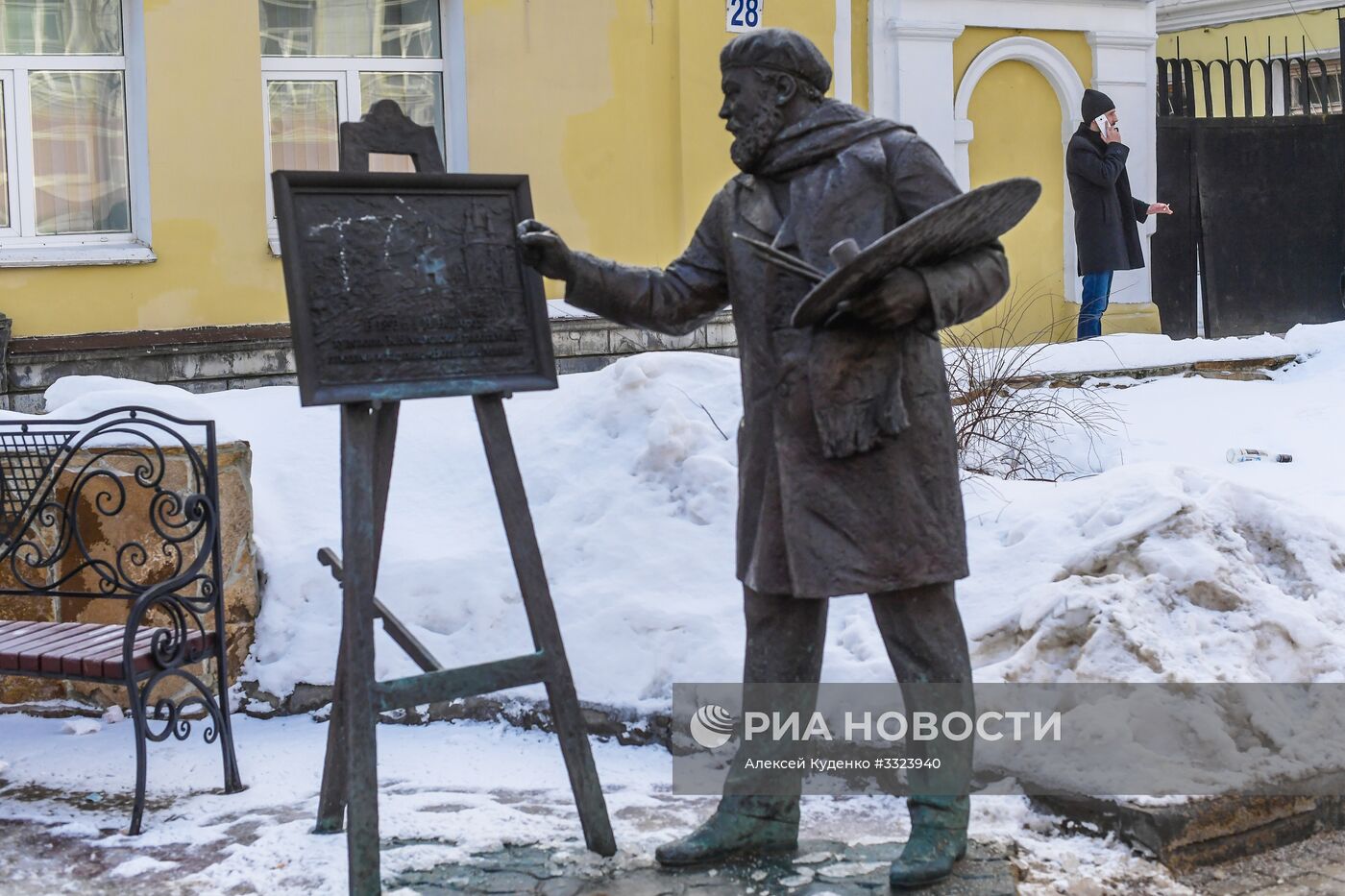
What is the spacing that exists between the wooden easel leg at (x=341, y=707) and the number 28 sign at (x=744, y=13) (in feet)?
22.1

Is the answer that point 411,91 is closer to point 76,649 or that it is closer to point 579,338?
point 579,338

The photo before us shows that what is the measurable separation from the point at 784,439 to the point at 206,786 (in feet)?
6.89

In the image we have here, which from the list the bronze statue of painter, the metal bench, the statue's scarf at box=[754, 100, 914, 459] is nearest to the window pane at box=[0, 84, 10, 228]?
the metal bench

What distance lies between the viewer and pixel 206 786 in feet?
14.7

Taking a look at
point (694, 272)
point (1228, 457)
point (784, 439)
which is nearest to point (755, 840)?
point (784, 439)

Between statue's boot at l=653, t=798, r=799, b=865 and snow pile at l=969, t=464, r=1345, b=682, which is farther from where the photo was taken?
snow pile at l=969, t=464, r=1345, b=682

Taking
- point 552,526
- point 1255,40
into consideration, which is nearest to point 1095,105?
point 552,526

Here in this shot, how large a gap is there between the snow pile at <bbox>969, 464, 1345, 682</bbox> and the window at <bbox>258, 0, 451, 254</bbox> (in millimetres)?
5496

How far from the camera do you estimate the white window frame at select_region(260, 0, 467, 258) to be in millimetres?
9391

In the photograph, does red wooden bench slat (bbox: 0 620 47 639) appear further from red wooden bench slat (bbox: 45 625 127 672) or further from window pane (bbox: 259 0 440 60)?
window pane (bbox: 259 0 440 60)

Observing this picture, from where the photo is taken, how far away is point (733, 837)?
3.65 meters

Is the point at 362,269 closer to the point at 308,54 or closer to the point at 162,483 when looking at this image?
the point at 162,483

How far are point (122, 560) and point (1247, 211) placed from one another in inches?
386

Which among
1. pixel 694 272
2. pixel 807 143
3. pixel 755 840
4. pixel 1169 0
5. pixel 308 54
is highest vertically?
pixel 1169 0
